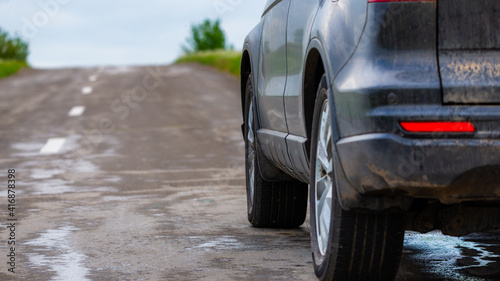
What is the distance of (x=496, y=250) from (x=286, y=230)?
143cm

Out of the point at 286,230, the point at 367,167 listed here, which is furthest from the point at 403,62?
the point at 286,230

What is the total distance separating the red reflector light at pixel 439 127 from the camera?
10.7ft

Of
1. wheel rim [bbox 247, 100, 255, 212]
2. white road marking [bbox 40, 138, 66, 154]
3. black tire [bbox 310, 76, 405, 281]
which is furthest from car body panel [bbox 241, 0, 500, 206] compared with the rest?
white road marking [bbox 40, 138, 66, 154]

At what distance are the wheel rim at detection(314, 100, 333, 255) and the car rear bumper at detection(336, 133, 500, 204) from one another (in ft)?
1.49

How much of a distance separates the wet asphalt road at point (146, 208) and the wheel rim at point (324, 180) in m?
0.34

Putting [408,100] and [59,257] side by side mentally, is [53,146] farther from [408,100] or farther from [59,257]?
[408,100]

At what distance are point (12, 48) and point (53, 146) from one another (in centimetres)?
3003

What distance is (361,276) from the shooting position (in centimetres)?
379

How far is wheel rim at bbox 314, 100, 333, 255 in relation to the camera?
153 inches

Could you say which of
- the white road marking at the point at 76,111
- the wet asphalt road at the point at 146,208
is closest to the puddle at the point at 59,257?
the wet asphalt road at the point at 146,208

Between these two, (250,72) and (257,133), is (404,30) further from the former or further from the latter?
(250,72)

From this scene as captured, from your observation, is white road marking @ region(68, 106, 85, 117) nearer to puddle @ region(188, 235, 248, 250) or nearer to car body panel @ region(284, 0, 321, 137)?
puddle @ region(188, 235, 248, 250)

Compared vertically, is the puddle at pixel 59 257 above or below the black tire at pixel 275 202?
below

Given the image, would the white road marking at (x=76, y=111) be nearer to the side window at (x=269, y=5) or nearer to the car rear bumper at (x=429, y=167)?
the side window at (x=269, y=5)
